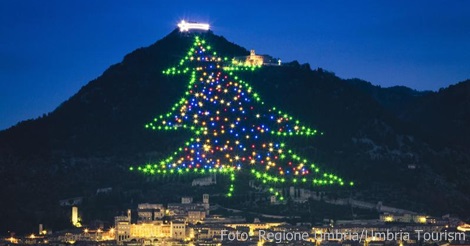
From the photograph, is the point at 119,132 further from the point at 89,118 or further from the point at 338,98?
the point at 338,98

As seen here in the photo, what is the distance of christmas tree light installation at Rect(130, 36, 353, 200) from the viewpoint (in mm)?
100506

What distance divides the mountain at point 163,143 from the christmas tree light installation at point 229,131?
112 centimetres

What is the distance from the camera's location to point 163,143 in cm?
10681

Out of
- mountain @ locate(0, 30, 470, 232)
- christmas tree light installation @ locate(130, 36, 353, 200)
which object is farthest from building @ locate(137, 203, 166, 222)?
christmas tree light installation @ locate(130, 36, 353, 200)

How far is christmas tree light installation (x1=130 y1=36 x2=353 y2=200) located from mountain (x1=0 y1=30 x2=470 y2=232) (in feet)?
3.68

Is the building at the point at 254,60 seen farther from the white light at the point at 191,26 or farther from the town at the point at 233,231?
the town at the point at 233,231

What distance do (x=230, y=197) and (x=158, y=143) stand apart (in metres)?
11.3

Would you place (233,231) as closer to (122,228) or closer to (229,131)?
(122,228)

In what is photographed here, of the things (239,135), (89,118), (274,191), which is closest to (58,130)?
(89,118)

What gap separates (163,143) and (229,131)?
3865 mm

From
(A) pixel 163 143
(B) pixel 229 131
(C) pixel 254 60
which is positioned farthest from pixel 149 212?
(C) pixel 254 60

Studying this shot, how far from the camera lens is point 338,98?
116562 mm

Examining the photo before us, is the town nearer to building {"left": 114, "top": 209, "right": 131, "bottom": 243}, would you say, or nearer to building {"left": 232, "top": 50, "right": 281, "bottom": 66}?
building {"left": 114, "top": 209, "right": 131, "bottom": 243}

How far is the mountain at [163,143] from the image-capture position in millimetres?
99625
